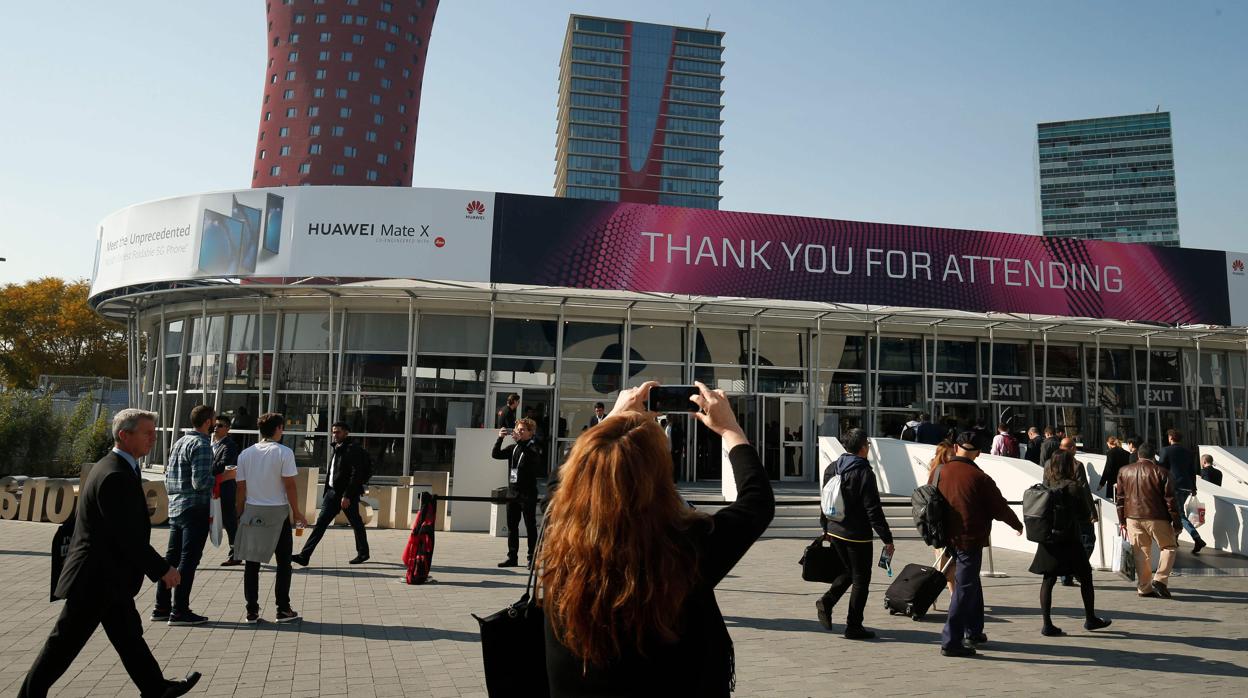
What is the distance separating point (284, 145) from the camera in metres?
85.3

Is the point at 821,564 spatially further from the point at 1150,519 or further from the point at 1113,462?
the point at 1113,462

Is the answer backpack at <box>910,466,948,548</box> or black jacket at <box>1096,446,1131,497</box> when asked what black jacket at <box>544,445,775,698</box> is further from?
black jacket at <box>1096,446,1131,497</box>

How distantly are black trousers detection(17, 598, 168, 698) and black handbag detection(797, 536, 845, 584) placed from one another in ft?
15.1

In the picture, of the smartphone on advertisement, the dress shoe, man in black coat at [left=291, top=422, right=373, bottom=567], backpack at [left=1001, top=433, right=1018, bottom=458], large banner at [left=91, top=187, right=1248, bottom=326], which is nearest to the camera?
the smartphone on advertisement

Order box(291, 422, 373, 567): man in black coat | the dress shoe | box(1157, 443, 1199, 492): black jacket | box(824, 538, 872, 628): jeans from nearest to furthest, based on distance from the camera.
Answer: the dress shoe → box(824, 538, 872, 628): jeans → box(291, 422, 373, 567): man in black coat → box(1157, 443, 1199, 492): black jacket

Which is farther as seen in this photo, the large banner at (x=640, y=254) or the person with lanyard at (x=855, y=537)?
the large banner at (x=640, y=254)

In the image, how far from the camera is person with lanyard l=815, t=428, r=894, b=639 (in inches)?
243

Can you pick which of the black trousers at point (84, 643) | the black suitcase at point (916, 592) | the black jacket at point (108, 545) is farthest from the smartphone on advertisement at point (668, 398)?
the black suitcase at point (916, 592)

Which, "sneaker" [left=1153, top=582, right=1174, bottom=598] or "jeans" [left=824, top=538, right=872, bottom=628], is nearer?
"jeans" [left=824, top=538, right=872, bottom=628]

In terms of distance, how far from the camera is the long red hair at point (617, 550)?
5.46ft

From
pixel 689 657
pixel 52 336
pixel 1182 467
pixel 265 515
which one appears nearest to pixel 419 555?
pixel 265 515

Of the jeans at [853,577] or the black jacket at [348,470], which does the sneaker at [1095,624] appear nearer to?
the jeans at [853,577]

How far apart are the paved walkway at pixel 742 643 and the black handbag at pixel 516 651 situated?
3.15 meters

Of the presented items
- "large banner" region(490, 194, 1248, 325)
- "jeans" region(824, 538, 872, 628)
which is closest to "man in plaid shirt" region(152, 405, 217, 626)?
"jeans" region(824, 538, 872, 628)
